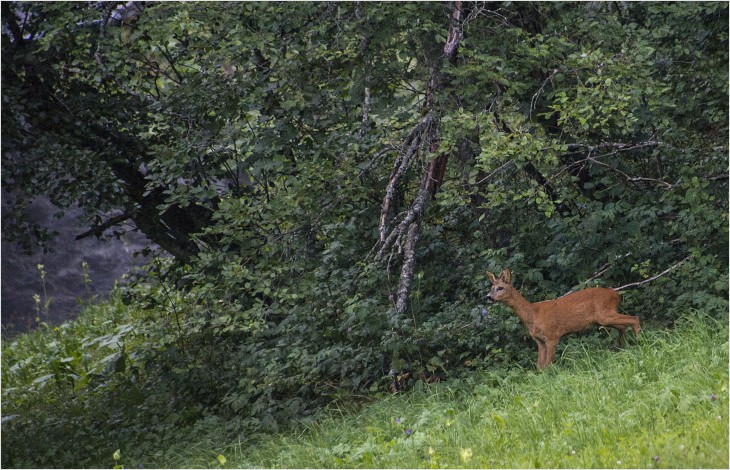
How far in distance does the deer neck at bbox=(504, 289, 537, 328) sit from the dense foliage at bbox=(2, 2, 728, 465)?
0.31 metres

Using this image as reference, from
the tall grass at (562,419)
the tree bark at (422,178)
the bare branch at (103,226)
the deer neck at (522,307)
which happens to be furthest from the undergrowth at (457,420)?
the bare branch at (103,226)

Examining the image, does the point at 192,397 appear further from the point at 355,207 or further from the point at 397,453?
the point at 397,453

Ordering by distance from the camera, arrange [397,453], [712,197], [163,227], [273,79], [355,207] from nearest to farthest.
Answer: [397,453]
[712,197]
[273,79]
[355,207]
[163,227]

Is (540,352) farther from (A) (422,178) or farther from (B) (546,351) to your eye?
(A) (422,178)

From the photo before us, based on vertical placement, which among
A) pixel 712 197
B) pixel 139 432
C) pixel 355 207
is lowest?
pixel 139 432

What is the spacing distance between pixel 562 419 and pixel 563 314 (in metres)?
1.35

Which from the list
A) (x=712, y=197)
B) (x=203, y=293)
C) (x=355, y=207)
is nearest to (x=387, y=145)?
(x=355, y=207)

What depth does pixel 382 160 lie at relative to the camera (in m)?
8.36

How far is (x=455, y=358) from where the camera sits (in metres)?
7.53

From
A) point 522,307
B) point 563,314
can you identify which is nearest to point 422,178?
point 522,307

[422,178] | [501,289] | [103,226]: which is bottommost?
[501,289]

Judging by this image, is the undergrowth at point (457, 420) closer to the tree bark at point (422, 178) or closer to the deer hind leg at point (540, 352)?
the deer hind leg at point (540, 352)

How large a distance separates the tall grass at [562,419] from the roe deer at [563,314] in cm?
15

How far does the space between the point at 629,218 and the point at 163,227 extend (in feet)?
14.2
